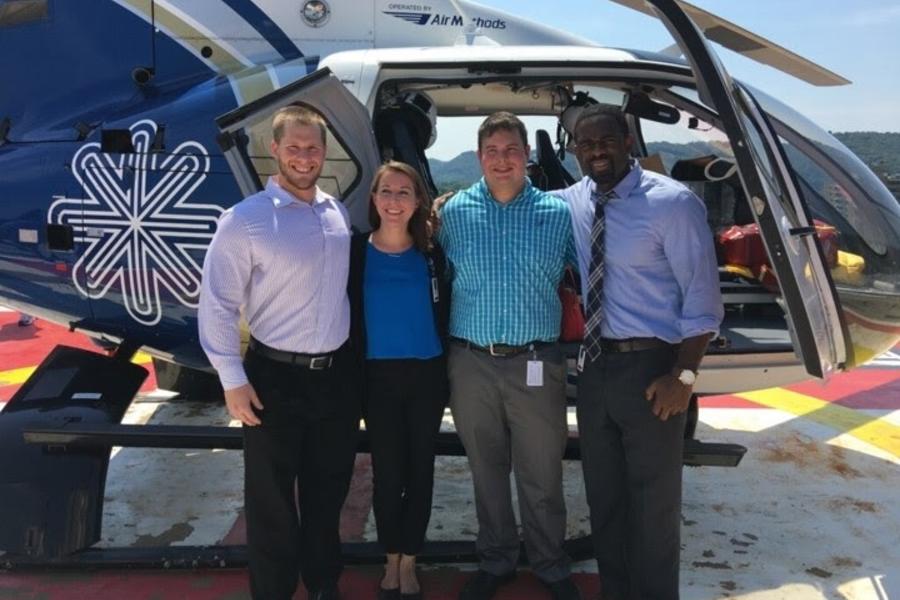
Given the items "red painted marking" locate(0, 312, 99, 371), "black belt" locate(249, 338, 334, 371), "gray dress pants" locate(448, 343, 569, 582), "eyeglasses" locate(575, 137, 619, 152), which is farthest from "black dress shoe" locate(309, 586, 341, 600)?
"red painted marking" locate(0, 312, 99, 371)

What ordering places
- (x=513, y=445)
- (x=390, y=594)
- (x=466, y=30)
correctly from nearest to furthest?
1. (x=513, y=445)
2. (x=390, y=594)
3. (x=466, y=30)

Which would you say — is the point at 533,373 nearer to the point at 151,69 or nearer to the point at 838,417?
the point at 151,69

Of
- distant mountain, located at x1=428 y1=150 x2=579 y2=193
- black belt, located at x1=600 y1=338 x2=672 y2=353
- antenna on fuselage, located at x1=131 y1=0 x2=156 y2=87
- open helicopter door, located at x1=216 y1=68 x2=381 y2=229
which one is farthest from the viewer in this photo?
distant mountain, located at x1=428 y1=150 x2=579 y2=193

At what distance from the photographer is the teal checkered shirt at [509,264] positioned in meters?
2.50

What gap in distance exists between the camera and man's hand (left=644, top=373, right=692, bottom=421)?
2.32m

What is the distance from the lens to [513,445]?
2674 millimetres

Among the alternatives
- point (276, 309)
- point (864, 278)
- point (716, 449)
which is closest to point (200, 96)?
point (276, 309)

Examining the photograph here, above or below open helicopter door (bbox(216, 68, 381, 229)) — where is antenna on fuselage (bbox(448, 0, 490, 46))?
above

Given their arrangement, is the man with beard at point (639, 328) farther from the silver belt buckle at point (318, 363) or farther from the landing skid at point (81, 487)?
the silver belt buckle at point (318, 363)

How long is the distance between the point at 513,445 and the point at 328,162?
1416 mm

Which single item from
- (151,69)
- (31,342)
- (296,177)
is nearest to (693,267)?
(296,177)

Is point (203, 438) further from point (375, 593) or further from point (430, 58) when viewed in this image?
point (430, 58)

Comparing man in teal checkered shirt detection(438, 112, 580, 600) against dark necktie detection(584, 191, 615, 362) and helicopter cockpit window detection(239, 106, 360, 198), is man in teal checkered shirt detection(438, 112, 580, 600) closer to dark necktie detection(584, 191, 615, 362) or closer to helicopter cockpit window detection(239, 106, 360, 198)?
dark necktie detection(584, 191, 615, 362)

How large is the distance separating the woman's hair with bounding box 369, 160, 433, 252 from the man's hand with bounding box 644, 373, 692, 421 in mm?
895
